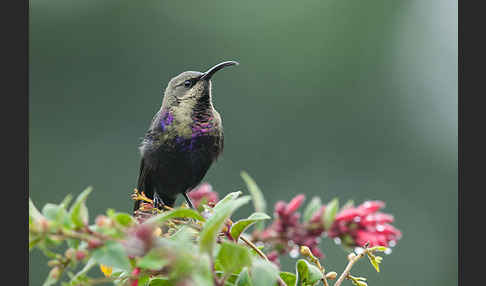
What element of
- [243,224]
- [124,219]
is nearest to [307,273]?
[243,224]

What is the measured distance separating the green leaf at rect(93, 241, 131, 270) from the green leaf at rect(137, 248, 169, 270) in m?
0.05

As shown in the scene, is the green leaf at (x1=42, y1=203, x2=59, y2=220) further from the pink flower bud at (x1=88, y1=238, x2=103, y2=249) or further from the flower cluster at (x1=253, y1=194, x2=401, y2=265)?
the flower cluster at (x1=253, y1=194, x2=401, y2=265)

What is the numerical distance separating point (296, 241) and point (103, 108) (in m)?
7.33

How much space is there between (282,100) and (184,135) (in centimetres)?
588

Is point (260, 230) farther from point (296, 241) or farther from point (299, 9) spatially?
point (299, 9)

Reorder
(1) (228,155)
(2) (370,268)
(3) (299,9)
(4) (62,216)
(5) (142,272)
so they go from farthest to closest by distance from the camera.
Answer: (3) (299,9)
(1) (228,155)
(2) (370,268)
(5) (142,272)
(4) (62,216)

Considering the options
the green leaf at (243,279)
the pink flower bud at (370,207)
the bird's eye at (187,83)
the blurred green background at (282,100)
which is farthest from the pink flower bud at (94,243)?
the blurred green background at (282,100)

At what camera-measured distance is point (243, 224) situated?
42.3 inches

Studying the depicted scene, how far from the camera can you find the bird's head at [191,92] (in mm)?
2617

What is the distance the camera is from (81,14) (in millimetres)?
8781

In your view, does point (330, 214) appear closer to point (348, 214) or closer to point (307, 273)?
point (348, 214)

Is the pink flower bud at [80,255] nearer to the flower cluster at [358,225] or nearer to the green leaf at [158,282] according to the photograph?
the green leaf at [158,282]

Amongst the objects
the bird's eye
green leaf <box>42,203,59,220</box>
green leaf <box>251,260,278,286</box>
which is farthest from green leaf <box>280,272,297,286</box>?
the bird's eye

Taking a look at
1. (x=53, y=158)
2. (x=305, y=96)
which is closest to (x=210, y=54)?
(x=305, y=96)
